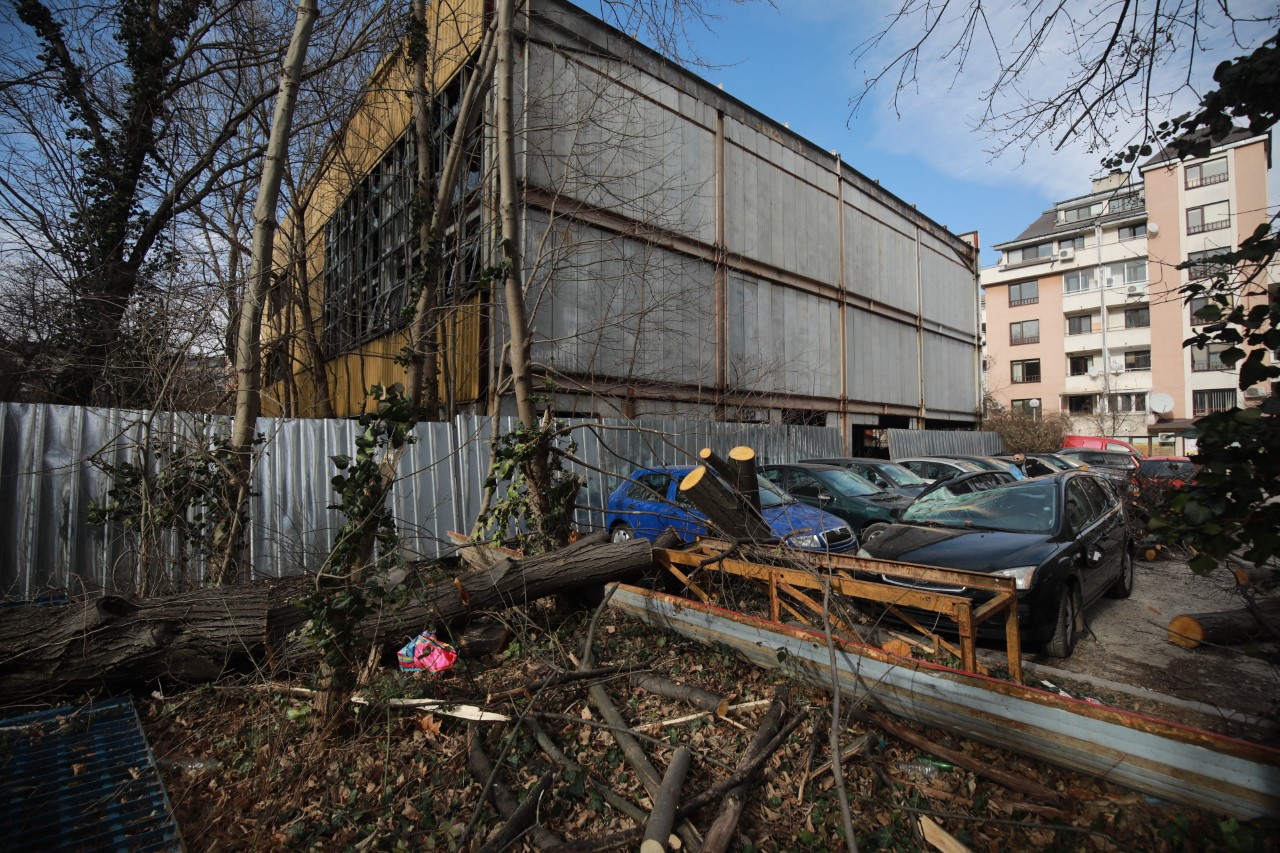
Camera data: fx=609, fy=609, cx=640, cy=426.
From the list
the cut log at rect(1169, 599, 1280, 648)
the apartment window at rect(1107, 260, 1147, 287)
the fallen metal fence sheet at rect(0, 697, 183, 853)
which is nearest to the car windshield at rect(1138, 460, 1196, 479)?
the cut log at rect(1169, 599, 1280, 648)

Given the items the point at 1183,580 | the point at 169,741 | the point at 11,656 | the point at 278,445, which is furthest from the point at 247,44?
the point at 1183,580

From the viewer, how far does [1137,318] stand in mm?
38875

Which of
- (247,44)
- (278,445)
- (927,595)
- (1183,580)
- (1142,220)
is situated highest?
(1142,220)

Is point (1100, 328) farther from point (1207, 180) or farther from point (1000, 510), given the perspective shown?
point (1000, 510)

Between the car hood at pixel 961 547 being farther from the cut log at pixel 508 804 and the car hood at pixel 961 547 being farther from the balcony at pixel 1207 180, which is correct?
the balcony at pixel 1207 180

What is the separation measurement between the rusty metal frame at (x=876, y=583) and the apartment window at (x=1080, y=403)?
44.5 metres

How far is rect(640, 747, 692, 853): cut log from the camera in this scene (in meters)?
2.54

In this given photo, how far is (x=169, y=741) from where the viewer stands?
12.1ft

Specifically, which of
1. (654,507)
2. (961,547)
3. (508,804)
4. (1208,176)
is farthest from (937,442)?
(1208,176)

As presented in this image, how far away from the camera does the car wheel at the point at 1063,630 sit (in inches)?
191

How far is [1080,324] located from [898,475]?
3928 cm

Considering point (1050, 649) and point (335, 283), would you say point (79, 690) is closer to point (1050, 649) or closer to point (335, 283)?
point (1050, 649)

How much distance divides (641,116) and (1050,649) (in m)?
11.9

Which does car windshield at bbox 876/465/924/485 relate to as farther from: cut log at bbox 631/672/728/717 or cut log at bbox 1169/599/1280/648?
cut log at bbox 631/672/728/717
